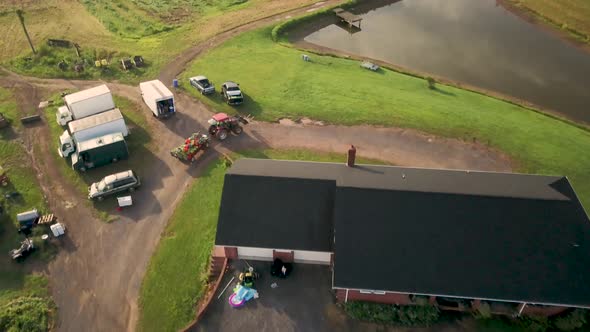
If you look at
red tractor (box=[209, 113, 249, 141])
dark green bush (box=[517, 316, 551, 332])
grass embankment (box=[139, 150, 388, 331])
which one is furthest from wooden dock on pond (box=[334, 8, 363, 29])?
dark green bush (box=[517, 316, 551, 332])

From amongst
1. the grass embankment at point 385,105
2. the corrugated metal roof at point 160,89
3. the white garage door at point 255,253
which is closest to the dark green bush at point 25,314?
the white garage door at point 255,253

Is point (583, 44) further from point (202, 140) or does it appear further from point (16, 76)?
point (16, 76)

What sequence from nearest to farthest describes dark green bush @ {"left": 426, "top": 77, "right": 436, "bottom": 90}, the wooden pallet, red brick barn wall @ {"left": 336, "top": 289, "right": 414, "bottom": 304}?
1. red brick barn wall @ {"left": 336, "top": 289, "right": 414, "bottom": 304}
2. the wooden pallet
3. dark green bush @ {"left": 426, "top": 77, "right": 436, "bottom": 90}

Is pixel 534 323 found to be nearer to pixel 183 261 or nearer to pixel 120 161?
pixel 183 261

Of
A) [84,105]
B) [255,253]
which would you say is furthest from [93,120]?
[255,253]

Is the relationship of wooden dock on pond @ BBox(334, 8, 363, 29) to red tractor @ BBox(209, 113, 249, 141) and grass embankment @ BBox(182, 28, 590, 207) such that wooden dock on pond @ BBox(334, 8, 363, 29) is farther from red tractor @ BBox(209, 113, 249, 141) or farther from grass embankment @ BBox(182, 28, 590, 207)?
red tractor @ BBox(209, 113, 249, 141)

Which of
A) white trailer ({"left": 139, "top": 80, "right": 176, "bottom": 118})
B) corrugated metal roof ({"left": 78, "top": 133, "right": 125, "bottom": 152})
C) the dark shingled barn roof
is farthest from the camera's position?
white trailer ({"left": 139, "top": 80, "right": 176, "bottom": 118})
